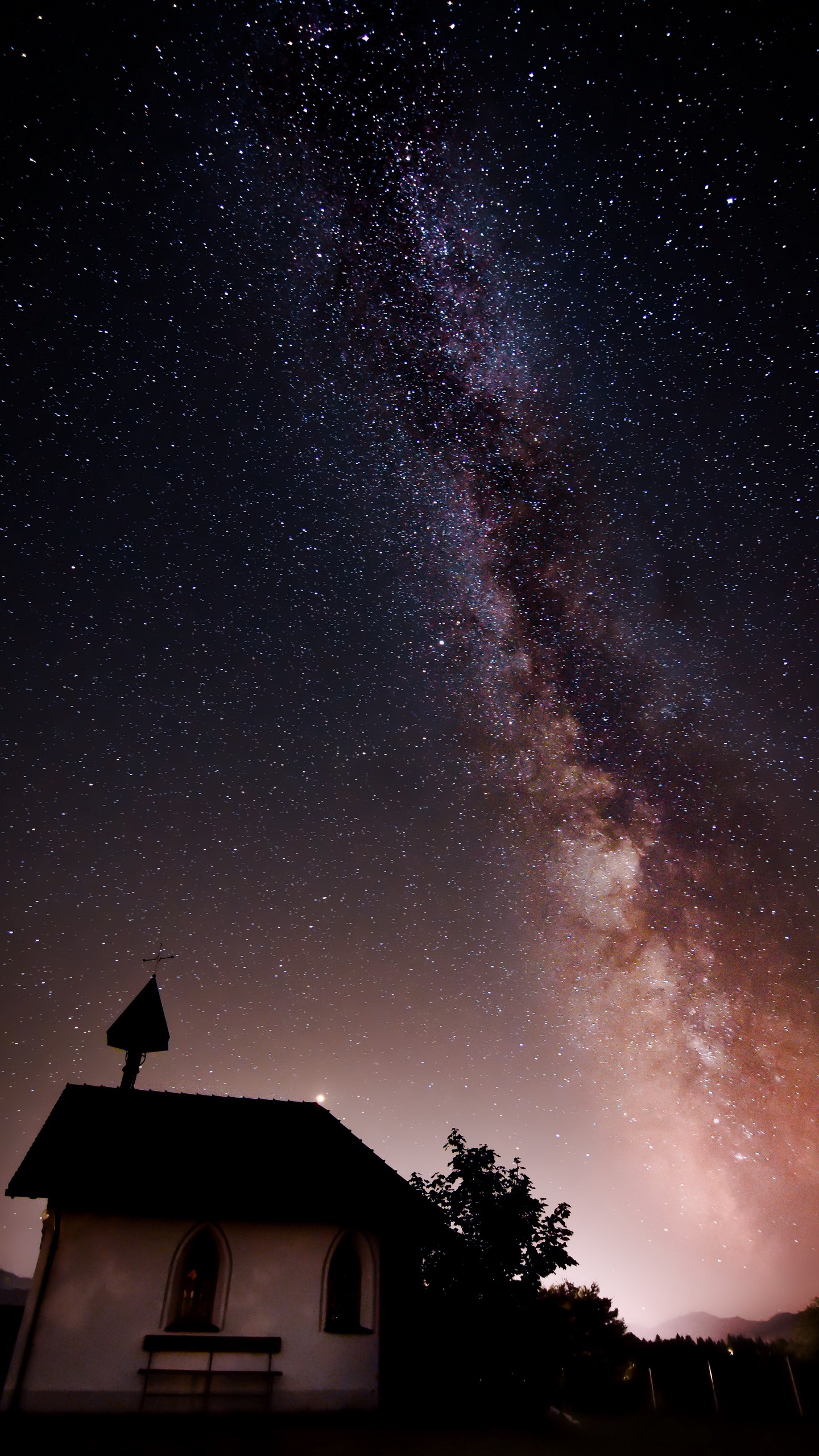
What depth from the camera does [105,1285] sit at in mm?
12047

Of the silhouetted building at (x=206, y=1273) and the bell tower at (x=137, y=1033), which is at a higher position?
the bell tower at (x=137, y=1033)

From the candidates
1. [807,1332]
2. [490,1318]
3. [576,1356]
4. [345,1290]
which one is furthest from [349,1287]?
[807,1332]

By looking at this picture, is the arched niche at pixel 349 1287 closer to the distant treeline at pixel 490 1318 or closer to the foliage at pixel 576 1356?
the distant treeline at pixel 490 1318

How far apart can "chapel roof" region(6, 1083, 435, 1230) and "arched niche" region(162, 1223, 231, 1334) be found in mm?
514

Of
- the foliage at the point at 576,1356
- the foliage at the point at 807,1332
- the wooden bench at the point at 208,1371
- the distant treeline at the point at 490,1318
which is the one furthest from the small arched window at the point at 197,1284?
the foliage at the point at 807,1332

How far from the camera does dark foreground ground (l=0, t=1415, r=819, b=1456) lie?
958 cm

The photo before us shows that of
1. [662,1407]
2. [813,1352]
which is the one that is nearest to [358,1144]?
[662,1407]

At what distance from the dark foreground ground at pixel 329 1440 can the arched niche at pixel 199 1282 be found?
1.25 m

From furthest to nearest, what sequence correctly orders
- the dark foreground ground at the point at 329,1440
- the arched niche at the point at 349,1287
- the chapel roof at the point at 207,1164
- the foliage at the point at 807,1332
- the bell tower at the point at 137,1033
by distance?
the foliage at the point at 807,1332 < the bell tower at the point at 137,1033 < the arched niche at the point at 349,1287 < the chapel roof at the point at 207,1164 < the dark foreground ground at the point at 329,1440

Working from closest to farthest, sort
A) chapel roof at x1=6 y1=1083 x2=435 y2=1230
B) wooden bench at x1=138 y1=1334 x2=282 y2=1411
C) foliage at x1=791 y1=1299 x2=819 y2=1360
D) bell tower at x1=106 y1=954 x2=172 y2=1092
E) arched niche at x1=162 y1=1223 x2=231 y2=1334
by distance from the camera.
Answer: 1. wooden bench at x1=138 y1=1334 x2=282 y2=1411
2. arched niche at x1=162 y1=1223 x2=231 y2=1334
3. chapel roof at x1=6 y1=1083 x2=435 y2=1230
4. bell tower at x1=106 y1=954 x2=172 y2=1092
5. foliage at x1=791 y1=1299 x2=819 y2=1360

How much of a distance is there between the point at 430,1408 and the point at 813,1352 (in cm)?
4331

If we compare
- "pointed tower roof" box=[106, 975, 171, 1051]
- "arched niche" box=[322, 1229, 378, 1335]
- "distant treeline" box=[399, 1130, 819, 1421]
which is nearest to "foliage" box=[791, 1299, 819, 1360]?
"distant treeline" box=[399, 1130, 819, 1421]

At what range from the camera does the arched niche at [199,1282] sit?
12.2 meters

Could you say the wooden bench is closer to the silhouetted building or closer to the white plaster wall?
the silhouetted building
